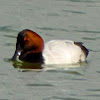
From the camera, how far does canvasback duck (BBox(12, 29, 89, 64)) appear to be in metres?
13.6

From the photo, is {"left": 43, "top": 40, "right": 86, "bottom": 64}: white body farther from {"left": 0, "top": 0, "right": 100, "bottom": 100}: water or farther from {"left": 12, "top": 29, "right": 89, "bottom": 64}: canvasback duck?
{"left": 0, "top": 0, "right": 100, "bottom": 100}: water

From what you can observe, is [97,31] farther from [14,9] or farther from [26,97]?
[26,97]

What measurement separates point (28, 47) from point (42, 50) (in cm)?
33

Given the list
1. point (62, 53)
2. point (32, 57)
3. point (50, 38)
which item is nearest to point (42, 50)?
point (32, 57)

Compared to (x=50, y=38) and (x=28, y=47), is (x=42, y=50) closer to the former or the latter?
(x=28, y=47)

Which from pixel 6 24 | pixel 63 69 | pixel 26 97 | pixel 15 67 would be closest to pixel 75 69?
pixel 63 69

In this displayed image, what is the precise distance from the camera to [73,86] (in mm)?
11969

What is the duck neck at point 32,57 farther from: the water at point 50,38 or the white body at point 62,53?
the water at point 50,38

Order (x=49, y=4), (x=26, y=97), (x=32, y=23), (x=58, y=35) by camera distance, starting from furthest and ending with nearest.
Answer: (x=49, y=4) → (x=32, y=23) → (x=58, y=35) → (x=26, y=97)

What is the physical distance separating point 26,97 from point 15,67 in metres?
2.27

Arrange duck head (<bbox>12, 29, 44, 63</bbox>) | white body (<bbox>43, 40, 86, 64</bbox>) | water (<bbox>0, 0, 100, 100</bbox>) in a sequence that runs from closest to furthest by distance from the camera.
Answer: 1. water (<bbox>0, 0, 100, 100</bbox>)
2. white body (<bbox>43, 40, 86, 64</bbox>)
3. duck head (<bbox>12, 29, 44, 63</bbox>)

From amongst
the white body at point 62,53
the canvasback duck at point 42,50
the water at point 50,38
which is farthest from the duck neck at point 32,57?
the water at point 50,38

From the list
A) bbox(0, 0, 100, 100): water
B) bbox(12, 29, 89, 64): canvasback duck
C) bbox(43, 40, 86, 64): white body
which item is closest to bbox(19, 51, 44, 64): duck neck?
→ bbox(12, 29, 89, 64): canvasback duck

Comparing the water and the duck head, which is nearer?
the water
